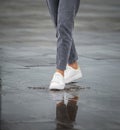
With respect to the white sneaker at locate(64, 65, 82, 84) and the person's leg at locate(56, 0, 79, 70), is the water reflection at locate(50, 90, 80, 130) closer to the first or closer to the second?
the person's leg at locate(56, 0, 79, 70)

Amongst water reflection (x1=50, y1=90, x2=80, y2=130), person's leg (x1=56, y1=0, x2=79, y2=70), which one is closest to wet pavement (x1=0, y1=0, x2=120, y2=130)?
water reflection (x1=50, y1=90, x2=80, y2=130)

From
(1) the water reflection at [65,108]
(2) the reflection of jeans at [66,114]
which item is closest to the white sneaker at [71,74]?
(1) the water reflection at [65,108]

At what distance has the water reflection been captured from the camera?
5.79m

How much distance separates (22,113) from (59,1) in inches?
70.1

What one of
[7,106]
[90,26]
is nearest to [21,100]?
[7,106]

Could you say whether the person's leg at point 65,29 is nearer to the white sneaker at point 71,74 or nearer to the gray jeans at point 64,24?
the gray jeans at point 64,24

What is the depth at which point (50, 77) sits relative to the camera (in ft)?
27.0

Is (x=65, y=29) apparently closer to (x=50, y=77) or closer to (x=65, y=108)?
(x=50, y=77)

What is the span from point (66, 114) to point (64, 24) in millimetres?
1526

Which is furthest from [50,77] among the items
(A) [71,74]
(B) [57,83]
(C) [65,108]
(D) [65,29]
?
(C) [65,108]

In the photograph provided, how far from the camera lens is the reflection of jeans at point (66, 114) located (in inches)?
228

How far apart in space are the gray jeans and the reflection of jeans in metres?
0.87

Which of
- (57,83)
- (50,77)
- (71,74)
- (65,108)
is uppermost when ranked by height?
(65,108)

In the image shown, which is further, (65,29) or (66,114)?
(65,29)
